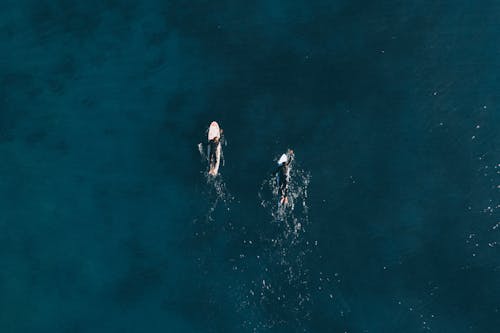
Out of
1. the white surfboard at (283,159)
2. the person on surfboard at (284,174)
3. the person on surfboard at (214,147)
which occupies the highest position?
the person on surfboard at (214,147)

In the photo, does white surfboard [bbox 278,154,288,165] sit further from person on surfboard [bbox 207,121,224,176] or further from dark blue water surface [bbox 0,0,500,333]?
person on surfboard [bbox 207,121,224,176]

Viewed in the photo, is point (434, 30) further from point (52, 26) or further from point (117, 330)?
point (117, 330)

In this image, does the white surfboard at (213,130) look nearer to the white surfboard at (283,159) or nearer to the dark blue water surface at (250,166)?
the dark blue water surface at (250,166)

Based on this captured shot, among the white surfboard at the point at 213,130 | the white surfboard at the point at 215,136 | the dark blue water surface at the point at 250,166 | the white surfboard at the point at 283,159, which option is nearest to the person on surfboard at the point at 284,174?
the white surfboard at the point at 283,159

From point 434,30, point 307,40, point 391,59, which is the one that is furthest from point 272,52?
point 434,30

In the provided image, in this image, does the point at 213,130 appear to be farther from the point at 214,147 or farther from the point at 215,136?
the point at 214,147

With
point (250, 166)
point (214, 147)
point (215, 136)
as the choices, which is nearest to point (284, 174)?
point (250, 166)

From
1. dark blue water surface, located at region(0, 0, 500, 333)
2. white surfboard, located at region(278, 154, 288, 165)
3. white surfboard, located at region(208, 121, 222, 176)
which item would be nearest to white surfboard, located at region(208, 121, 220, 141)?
white surfboard, located at region(208, 121, 222, 176)
